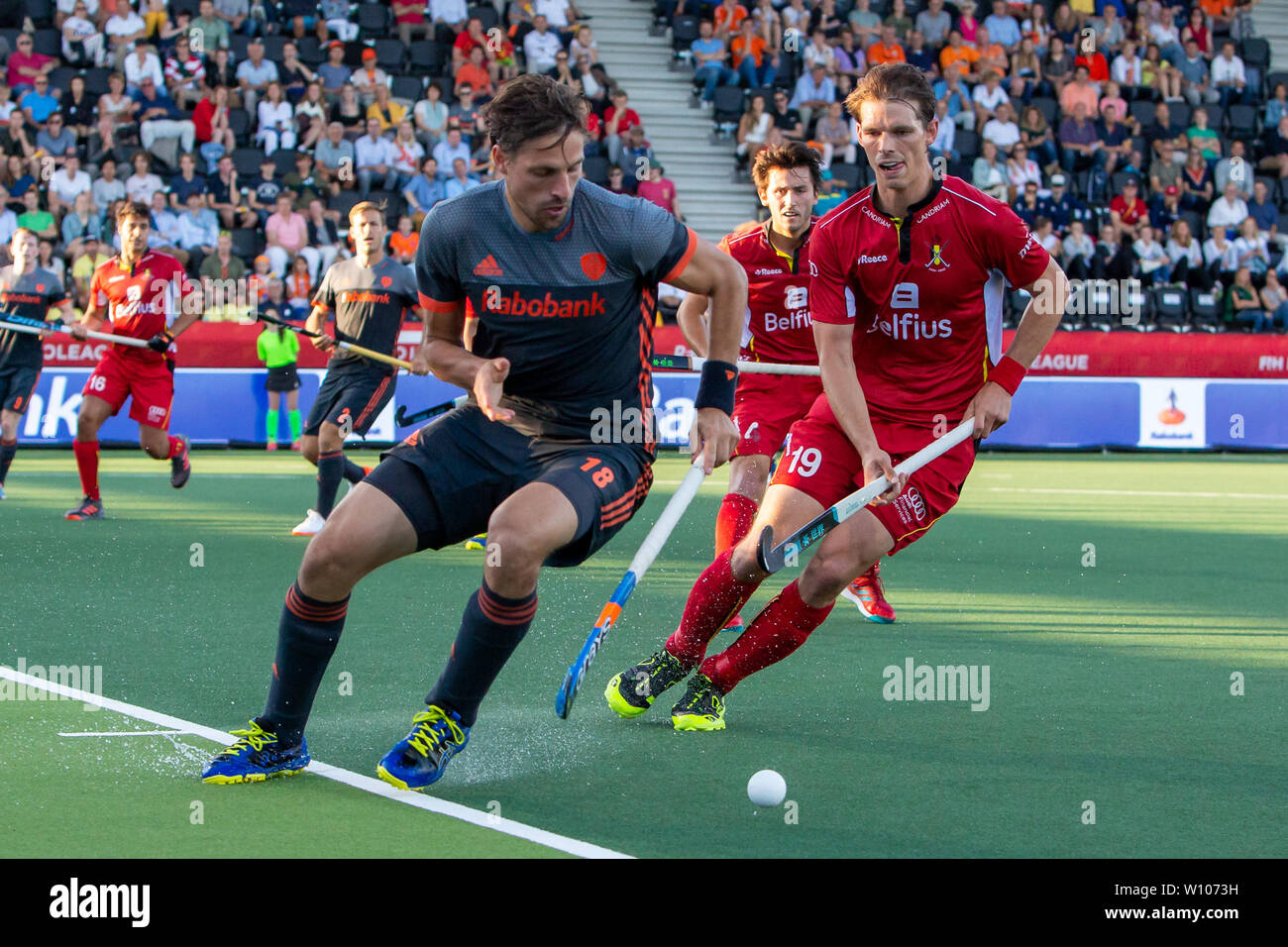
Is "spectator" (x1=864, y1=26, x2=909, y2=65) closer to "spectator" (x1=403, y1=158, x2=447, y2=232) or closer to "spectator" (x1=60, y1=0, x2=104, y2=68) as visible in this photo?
"spectator" (x1=403, y1=158, x2=447, y2=232)

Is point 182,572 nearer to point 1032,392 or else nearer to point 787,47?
point 1032,392

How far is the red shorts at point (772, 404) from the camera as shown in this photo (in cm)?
724

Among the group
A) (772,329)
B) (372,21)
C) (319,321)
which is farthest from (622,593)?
(372,21)

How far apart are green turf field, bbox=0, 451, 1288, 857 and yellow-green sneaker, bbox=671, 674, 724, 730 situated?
65mm

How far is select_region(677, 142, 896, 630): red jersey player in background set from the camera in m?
6.86

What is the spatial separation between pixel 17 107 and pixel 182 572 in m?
11.8

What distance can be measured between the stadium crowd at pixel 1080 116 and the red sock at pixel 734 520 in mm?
13184

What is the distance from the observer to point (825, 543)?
5.21m

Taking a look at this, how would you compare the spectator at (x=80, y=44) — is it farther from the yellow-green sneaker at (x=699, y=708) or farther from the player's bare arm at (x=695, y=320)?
the yellow-green sneaker at (x=699, y=708)

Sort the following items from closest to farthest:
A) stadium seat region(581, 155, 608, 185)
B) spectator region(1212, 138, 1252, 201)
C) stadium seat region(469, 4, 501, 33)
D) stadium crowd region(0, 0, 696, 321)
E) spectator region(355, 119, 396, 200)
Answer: stadium crowd region(0, 0, 696, 321)
spectator region(355, 119, 396, 200)
stadium seat region(581, 155, 608, 185)
stadium seat region(469, 4, 501, 33)
spectator region(1212, 138, 1252, 201)

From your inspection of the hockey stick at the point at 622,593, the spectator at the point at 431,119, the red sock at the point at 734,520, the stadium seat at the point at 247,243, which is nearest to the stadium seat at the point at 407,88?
the spectator at the point at 431,119

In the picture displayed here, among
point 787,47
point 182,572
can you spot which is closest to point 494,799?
point 182,572

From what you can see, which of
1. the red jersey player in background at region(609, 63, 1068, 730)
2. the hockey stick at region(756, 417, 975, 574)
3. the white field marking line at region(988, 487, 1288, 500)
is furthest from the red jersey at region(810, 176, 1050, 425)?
the white field marking line at region(988, 487, 1288, 500)
